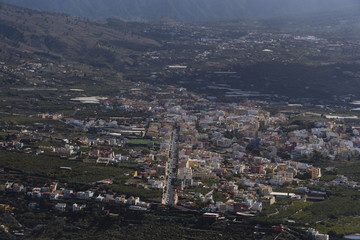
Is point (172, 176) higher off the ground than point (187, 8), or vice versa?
point (187, 8)

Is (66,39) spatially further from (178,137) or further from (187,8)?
(187,8)

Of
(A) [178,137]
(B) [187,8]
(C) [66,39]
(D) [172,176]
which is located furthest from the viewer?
(B) [187,8]

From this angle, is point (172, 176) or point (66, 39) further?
point (66, 39)

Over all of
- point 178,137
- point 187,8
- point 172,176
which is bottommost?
point 172,176

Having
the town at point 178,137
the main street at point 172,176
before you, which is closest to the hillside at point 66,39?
the town at point 178,137

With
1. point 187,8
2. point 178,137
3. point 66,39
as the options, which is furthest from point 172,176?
point 187,8

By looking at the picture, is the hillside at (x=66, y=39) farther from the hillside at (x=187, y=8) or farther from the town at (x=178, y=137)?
the hillside at (x=187, y=8)

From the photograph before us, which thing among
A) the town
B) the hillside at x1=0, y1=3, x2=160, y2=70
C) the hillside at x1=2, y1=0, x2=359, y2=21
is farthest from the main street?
the hillside at x1=2, y1=0, x2=359, y2=21

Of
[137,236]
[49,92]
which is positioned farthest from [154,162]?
[49,92]

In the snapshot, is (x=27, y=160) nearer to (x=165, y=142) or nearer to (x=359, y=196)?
(x=165, y=142)
